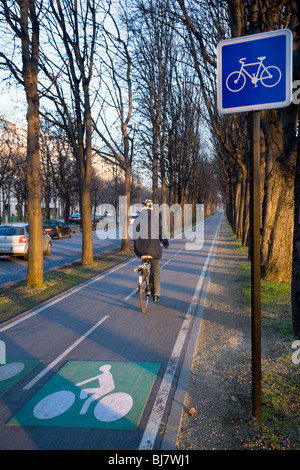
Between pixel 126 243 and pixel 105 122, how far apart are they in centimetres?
646

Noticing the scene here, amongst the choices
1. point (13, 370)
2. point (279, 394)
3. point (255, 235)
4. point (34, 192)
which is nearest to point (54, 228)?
point (34, 192)

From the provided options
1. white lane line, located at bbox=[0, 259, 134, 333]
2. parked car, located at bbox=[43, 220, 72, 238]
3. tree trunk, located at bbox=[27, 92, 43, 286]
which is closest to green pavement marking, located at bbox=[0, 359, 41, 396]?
white lane line, located at bbox=[0, 259, 134, 333]

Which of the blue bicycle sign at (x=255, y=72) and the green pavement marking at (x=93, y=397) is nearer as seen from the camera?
the blue bicycle sign at (x=255, y=72)

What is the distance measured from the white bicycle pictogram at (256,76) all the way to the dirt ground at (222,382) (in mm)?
3186

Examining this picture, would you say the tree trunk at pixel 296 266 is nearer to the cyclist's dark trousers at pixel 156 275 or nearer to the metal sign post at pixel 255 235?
the metal sign post at pixel 255 235

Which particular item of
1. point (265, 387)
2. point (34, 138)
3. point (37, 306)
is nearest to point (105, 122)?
point (34, 138)

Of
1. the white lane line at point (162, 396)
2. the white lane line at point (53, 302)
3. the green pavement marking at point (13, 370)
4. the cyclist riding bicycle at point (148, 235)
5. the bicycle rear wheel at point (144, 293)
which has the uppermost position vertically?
the cyclist riding bicycle at point (148, 235)

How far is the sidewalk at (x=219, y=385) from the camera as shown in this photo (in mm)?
3744

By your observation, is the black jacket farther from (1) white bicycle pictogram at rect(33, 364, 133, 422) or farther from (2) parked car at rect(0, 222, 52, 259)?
(2) parked car at rect(0, 222, 52, 259)

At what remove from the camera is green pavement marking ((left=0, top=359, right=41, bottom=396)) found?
5093 mm

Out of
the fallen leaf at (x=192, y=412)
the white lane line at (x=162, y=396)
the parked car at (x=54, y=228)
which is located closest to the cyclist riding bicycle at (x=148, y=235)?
the white lane line at (x=162, y=396)

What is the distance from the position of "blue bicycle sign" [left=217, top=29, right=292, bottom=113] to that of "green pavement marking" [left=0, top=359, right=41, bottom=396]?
4.11 meters

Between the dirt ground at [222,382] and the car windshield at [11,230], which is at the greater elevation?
the car windshield at [11,230]
